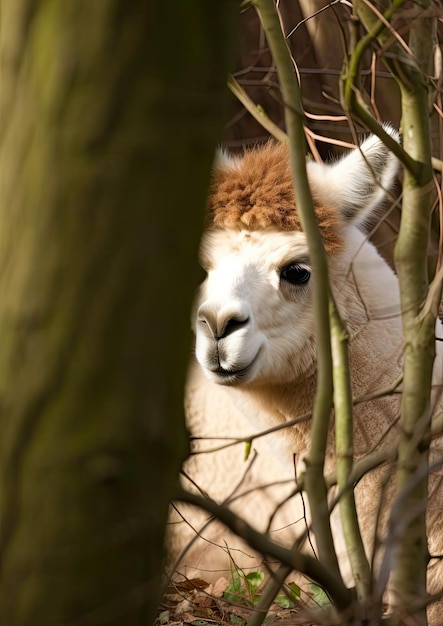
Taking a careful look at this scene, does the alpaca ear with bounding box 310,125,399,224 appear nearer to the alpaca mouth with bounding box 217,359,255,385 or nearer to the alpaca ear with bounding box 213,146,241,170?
the alpaca ear with bounding box 213,146,241,170

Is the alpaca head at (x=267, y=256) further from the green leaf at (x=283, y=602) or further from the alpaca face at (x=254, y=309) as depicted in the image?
the green leaf at (x=283, y=602)

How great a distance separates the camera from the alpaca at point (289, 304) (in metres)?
3.15

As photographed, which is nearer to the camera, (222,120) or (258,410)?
(222,120)

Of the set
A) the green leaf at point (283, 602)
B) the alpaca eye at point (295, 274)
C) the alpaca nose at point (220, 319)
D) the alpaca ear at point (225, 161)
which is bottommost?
the green leaf at point (283, 602)

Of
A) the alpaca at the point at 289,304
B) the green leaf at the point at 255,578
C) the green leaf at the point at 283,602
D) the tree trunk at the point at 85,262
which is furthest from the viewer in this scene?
the green leaf at the point at 255,578

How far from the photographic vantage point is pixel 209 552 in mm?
4340

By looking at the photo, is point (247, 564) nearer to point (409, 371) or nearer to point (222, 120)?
point (409, 371)

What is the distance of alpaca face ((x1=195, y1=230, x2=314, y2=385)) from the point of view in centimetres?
311

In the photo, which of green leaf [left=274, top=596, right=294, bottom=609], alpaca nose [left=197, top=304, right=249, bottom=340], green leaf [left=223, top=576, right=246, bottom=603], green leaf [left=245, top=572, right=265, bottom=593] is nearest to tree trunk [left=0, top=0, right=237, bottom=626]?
alpaca nose [left=197, top=304, right=249, bottom=340]

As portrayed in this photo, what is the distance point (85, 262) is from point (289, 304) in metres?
2.33

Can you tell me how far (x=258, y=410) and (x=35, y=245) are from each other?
2.49 meters

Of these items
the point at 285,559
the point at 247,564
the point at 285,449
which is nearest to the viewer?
the point at 285,559

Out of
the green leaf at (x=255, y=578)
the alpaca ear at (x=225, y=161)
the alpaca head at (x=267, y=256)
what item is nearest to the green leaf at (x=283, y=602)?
the green leaf at (x=255, y=578)

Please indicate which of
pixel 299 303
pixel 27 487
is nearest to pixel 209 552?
pixel 299 303
